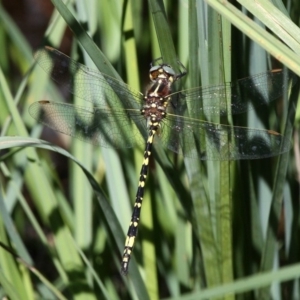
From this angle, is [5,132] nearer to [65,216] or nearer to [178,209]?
[65,216]

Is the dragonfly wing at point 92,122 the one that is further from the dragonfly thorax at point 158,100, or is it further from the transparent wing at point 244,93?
the transparent wing at point 244,93

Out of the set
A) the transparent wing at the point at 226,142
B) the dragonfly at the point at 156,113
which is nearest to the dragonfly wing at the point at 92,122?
the dragonfly at the point at 156,113

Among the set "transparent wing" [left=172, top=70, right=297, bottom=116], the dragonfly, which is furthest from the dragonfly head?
"transparent wing" [left=172, top=70, right=297, bottom=116]

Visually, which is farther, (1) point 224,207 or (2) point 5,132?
(2) point 5,132

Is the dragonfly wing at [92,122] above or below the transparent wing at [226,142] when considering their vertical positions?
above

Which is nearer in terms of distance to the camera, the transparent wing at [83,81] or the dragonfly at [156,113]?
the dragonfly at [156,113]

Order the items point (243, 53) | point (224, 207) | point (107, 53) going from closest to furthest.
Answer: point (224, 207) < point (243, 53) < point (107, 53)

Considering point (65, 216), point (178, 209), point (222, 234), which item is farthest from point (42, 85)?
point (222, 234)

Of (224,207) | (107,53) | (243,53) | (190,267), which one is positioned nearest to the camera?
(224,207)
